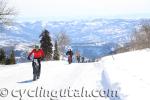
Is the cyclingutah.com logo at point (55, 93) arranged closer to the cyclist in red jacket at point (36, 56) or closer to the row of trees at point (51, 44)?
the cyclist in red jacket at point (36, 56)

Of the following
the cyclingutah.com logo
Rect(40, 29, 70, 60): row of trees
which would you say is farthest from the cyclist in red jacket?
Rect(40, 29, 70, 60): row of trees

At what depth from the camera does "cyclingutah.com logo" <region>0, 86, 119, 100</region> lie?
14876 mm

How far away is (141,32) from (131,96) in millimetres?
115439

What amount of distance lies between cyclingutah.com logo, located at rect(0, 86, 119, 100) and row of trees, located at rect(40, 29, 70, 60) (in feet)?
232

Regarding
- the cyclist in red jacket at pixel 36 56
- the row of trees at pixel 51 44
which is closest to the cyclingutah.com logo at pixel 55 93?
the cyclist in red jacket at pixel 36 56

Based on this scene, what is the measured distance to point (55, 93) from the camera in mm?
16000

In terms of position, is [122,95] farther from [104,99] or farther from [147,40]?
[147,40]

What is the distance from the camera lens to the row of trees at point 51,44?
347ft

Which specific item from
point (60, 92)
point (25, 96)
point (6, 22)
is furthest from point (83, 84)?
point (6, 22)

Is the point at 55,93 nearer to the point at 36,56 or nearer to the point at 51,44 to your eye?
the point at 36,56

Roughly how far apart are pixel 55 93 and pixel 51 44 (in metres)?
91.3

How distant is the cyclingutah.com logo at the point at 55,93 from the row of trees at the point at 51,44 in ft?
232

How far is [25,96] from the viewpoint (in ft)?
49.9

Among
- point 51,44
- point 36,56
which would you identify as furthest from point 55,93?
point 51,44
